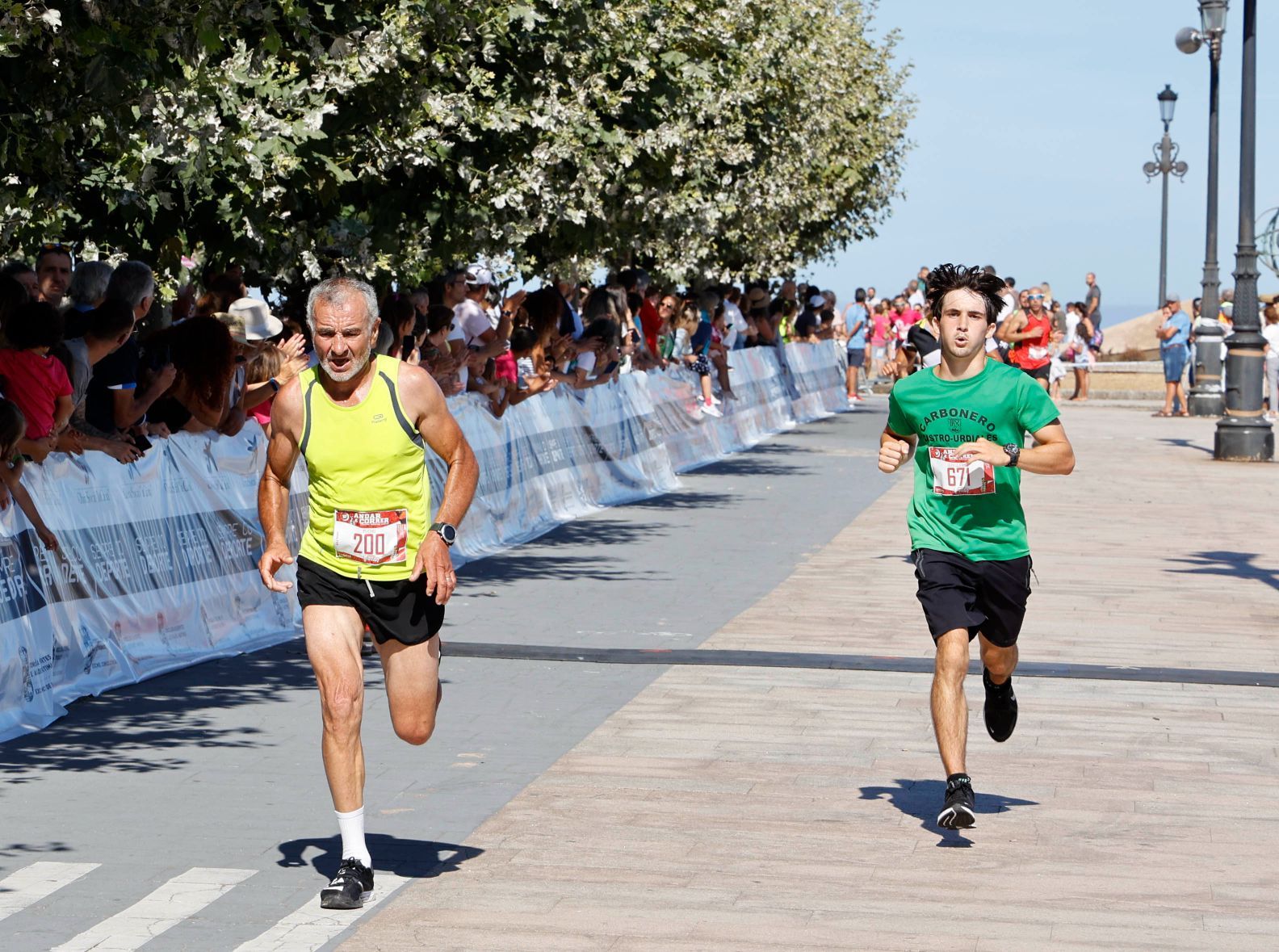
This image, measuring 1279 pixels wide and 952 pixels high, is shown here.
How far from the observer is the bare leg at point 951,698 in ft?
23.5

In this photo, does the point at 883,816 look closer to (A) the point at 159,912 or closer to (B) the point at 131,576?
(A) the point at 159,912

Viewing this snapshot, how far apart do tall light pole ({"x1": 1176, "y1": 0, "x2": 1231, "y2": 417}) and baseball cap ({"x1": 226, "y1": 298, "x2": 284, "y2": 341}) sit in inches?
817

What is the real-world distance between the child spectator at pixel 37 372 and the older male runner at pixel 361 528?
11.6 ft

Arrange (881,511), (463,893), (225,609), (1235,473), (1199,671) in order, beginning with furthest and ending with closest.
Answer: (1235,473) < (881,511) < (225,609) < (1199,671) < (463,893)

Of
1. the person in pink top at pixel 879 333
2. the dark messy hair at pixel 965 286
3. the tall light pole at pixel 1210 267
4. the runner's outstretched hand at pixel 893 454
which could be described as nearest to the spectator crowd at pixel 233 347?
the dark messy hair at pixel 965 286

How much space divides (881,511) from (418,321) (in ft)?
18.3

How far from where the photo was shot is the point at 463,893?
620 cm

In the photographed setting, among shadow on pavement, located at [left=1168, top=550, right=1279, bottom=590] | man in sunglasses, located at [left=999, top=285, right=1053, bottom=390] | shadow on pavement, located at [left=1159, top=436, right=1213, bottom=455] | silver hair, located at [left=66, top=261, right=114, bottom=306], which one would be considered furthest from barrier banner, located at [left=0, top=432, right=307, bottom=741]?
shadow on pavement, located at [left=1159, top=436, right=1213, bottom=455]

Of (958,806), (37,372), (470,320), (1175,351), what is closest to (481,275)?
(470,320)

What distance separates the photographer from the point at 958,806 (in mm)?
6938

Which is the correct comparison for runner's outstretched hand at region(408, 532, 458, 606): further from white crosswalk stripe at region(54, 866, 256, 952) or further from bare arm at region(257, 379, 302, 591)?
white crosswalk stripe at region(54, 866, 256, 952)

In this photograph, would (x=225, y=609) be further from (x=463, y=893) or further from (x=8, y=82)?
(x=463, y=893)

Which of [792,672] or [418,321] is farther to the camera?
[418,321]

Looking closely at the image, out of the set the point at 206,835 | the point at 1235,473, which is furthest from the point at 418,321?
the point at 1235,473
